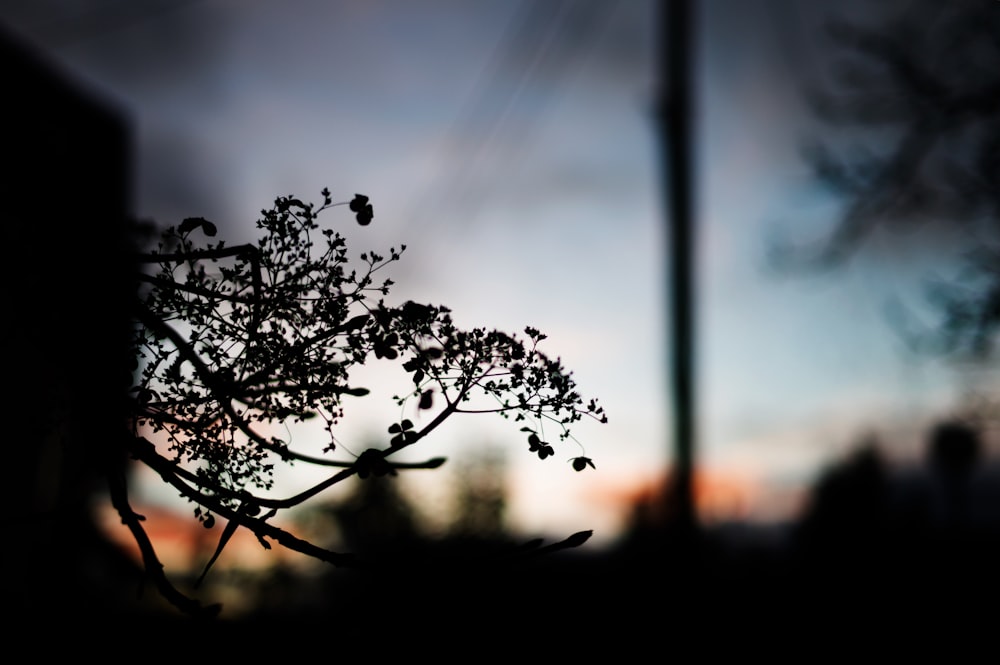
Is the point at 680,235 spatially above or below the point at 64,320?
above

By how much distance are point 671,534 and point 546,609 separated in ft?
25.5

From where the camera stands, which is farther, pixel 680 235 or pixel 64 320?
pixel 680 235

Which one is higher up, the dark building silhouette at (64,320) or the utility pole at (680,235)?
the utility pole at (680,235)

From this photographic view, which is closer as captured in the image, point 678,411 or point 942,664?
point 678,411

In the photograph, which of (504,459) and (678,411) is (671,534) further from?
(504,459)

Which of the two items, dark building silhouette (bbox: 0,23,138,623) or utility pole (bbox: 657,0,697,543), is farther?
utility pole (bbox: 657,0,697,543)

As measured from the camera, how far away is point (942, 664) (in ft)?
27.6

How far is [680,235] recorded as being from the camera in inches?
205

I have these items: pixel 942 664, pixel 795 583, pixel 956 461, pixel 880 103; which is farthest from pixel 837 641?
pixel 880 103

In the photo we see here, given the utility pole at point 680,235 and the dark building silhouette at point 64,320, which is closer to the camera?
the dark building silhouette at point 64,320

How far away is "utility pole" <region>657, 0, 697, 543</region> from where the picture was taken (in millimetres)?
5023

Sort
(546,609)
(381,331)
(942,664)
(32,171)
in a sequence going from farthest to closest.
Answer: (546,609) < (942,664) < (32,171) < (381,331)

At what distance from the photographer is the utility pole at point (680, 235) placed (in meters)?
5.02

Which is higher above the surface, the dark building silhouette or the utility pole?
the utility pole
